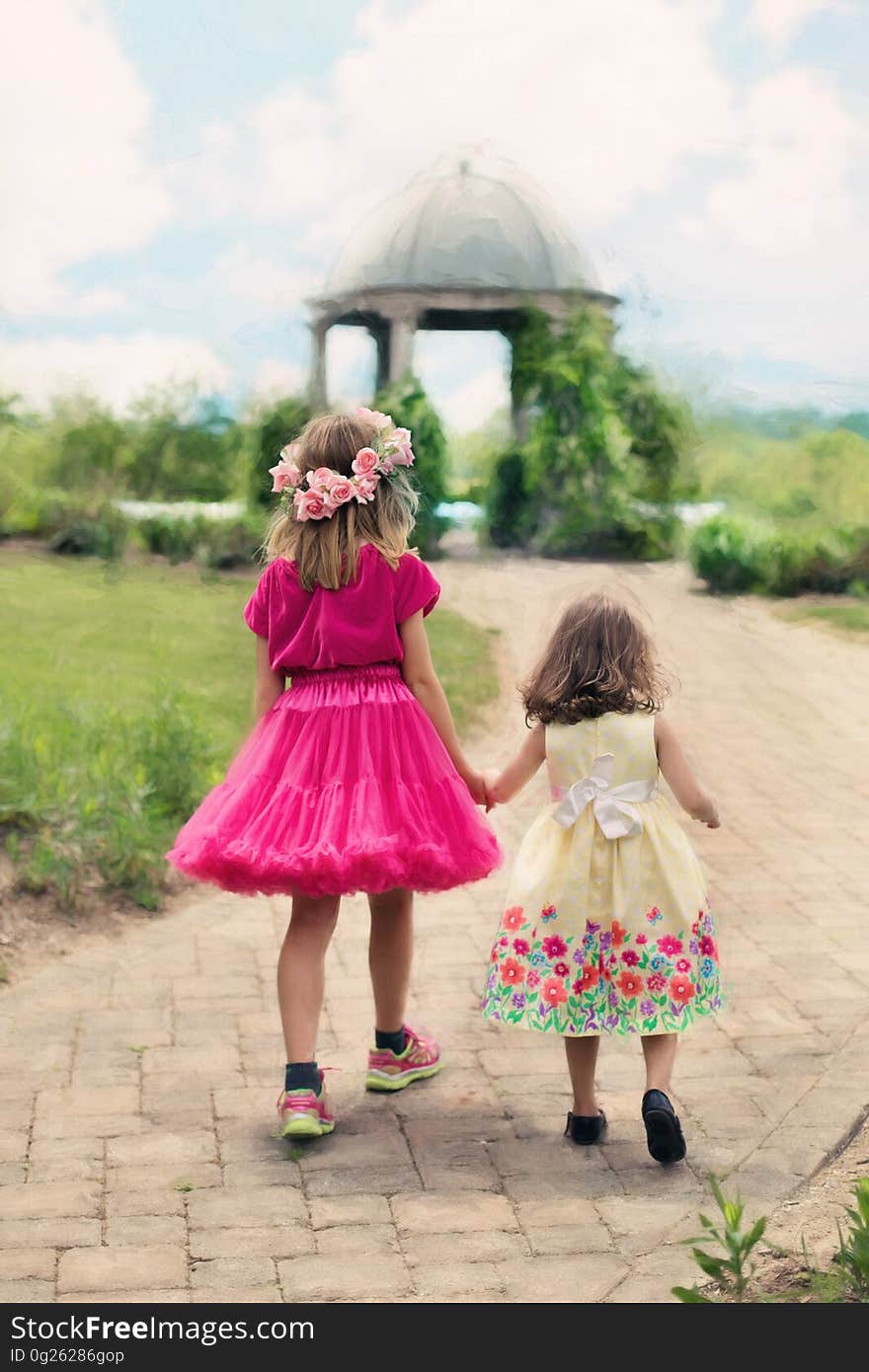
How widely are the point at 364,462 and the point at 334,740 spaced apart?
0.57 m

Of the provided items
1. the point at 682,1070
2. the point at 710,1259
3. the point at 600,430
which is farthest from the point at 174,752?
the point at 600,430

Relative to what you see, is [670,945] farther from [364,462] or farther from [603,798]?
[364,462]

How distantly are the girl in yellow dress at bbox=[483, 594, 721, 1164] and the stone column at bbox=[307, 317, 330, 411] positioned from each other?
3.94 metres

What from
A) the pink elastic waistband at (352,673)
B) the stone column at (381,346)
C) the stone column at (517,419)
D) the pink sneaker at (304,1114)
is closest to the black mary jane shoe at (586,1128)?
the pink sneaker at (304,1114)

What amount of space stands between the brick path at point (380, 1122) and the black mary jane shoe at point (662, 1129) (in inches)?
1.7

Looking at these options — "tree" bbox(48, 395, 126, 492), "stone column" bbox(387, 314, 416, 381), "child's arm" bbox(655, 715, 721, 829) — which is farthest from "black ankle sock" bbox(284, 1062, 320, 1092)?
Answer: "tree" bbox(48, 395, 126, 492)

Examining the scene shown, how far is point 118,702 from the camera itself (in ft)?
27.1

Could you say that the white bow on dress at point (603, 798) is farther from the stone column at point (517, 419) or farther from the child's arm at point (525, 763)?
the stone column at point (517, 419)

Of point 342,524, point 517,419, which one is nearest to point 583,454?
point 517,419

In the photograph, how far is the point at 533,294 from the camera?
27.8 feet

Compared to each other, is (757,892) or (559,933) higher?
(559,933)

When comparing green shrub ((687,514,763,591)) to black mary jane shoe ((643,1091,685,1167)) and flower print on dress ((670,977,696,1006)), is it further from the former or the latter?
black mary jane shoe ((643,1091,685,1167))

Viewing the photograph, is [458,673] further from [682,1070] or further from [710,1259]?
[710,1259]

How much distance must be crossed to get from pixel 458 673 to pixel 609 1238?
655 centimetres
